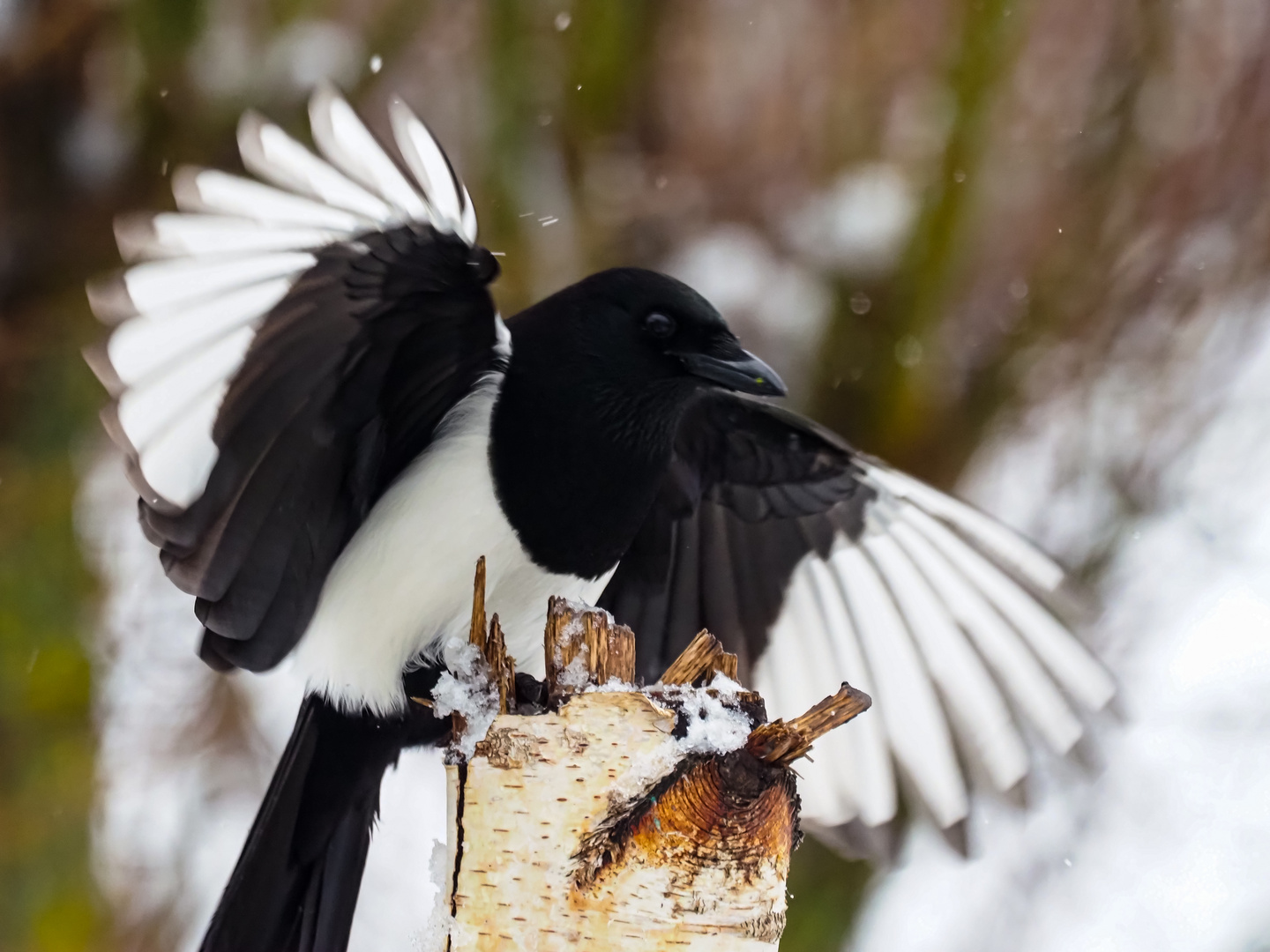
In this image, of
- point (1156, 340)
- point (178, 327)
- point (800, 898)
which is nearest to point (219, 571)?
point (178, 327)

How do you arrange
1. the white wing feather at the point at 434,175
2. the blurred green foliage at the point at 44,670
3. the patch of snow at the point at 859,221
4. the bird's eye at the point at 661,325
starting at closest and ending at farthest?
the white wing feather at the point at 434,175
the bird's eye at the point at 661,325
the blurred green foliage at the point at 44,670
the patch of snow at the point at 859,221

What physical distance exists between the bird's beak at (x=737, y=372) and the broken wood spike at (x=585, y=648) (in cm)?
56

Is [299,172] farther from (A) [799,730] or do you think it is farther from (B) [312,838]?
(B) [312,838]

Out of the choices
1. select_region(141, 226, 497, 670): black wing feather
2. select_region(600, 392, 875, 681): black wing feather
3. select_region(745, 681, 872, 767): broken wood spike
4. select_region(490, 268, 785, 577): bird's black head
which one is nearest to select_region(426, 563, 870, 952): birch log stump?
select_region(745, 681, 872, 767): broken wood spike

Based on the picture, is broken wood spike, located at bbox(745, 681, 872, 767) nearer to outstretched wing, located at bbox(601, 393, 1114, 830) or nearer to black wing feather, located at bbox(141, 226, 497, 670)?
black wing feather, located at bbox(141, 226, 497, 670)

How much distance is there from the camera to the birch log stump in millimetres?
1199

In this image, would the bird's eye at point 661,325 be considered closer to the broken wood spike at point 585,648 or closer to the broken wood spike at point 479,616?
the broken wood spike at point 479,616

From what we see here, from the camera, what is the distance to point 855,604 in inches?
93.7

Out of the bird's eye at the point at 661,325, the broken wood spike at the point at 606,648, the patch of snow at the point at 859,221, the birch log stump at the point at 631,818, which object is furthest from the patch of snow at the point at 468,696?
the patch of snow at the point at 859,221

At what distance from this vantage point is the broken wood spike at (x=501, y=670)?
1.39 m

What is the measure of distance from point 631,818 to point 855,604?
1.22 metres

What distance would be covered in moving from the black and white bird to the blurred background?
2.98ft

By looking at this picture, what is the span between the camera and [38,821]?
294 cm

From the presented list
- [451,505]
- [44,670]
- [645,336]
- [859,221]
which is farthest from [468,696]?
[859,221]
